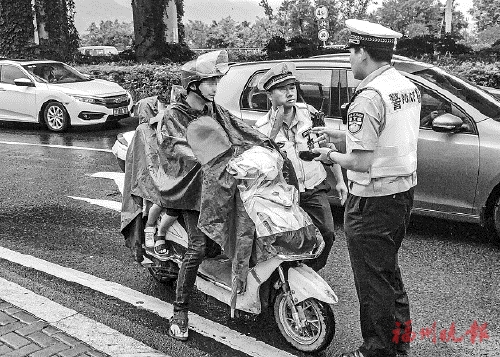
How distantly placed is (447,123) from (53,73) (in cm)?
1089

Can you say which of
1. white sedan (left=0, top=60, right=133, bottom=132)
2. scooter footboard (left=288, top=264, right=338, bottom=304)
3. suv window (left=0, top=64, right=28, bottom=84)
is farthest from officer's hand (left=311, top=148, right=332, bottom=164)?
suv window (left=0, top=64, right=28, bottom=84)

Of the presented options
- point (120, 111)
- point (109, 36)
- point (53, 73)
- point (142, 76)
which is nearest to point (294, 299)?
point (120, 111)

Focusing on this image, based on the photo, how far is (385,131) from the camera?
3.71 meters

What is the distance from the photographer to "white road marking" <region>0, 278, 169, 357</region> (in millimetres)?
4195

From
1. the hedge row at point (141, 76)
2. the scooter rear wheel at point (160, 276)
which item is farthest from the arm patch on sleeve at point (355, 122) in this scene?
the hedge row at point (141, 76)

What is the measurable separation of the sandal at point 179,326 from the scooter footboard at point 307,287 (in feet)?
2.58

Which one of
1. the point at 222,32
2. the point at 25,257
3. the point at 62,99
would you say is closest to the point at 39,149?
the point at 62,99

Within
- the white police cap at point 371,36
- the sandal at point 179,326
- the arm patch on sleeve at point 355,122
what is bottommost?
the sandal at point 179,326

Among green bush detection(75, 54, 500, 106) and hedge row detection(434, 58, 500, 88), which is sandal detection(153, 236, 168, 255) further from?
green bush detection(75, 54, 500, 106)

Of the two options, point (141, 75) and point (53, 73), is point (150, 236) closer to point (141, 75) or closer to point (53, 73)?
point (53, 73)

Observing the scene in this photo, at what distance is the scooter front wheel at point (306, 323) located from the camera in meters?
4.15

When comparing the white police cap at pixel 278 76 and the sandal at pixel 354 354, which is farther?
the white police cap at pixel 278 76

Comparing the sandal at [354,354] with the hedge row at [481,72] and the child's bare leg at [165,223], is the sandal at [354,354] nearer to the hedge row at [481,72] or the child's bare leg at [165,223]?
the child's bare leg at [165,223]

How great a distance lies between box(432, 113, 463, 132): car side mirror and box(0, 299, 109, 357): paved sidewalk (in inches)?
143
